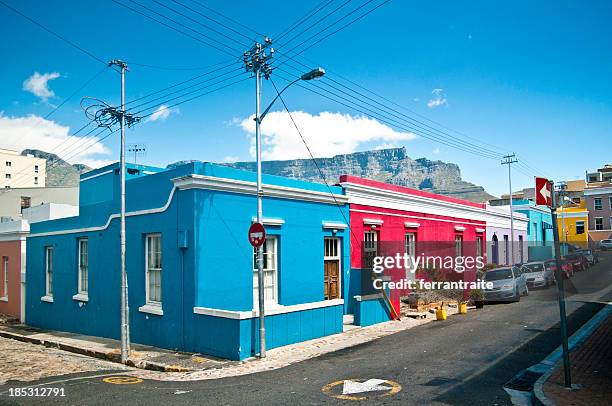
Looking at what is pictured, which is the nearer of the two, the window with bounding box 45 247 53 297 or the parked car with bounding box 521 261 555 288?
the window with bounding box 45 247 53 297

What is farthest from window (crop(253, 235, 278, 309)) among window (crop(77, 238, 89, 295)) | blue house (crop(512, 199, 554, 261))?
blue house (crop(512, 199, 554, 261))

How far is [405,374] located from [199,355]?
5.45 m

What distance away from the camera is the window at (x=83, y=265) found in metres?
18.0

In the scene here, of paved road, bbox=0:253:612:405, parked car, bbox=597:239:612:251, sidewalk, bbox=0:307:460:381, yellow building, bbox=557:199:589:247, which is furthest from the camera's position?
yellow building, bbox=557:199:589:247

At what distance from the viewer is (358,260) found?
20.0 m

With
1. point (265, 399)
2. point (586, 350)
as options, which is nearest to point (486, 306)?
point (586, 350)

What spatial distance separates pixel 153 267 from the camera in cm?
1472

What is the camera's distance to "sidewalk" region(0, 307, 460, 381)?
11.1 m

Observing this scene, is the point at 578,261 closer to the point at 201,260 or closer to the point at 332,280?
the point at 332,280

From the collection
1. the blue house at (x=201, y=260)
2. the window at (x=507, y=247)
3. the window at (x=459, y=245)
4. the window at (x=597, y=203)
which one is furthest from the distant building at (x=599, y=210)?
the blue house at (x=201, y=260)

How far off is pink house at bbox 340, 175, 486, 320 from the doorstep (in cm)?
651

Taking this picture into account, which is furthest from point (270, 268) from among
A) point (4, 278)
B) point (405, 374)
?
point (4, 278)

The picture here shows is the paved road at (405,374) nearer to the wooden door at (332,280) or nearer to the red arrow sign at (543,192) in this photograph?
the red arrow sign at (543,192)

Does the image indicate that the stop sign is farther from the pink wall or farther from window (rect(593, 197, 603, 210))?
window (rect(593, 197, 603, 210))
